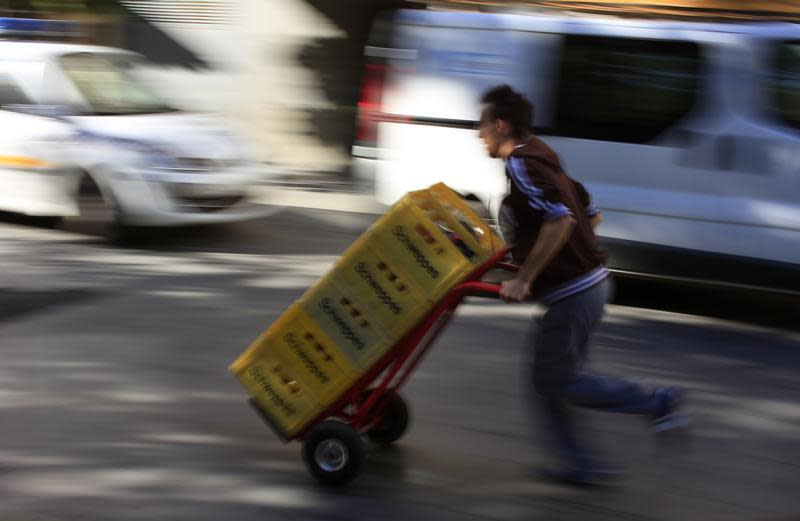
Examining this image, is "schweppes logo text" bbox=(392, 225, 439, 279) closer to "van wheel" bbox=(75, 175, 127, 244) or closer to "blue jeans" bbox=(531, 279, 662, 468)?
"blue jeans" bbox=(531, 279, 662, 468)

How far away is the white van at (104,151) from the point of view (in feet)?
29.4

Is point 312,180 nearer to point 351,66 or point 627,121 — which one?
point 351,66

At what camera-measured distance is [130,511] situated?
14.1ft

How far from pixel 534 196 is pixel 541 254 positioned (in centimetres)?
21

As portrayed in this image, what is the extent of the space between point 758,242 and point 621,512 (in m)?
3.39

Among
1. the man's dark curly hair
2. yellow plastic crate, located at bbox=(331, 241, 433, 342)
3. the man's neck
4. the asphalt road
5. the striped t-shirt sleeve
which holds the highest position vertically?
the man's dark curly hair

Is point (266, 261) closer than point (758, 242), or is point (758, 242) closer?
point (758, 242)

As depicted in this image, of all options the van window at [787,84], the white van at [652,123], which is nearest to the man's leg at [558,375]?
the white van at [652,123]

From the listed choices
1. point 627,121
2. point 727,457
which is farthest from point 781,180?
point 727,457

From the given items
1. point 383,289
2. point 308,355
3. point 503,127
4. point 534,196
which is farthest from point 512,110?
point 308,355

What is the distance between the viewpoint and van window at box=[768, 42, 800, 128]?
7.19m

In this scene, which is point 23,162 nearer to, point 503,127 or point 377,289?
point 377,289

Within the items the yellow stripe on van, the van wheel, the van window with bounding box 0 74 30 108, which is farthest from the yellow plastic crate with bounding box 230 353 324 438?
the van window with bounding box 0 74 30 108

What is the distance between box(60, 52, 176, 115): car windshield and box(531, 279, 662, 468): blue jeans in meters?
5.92
